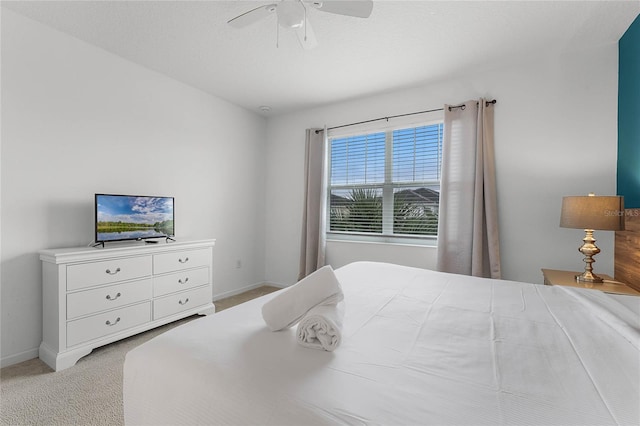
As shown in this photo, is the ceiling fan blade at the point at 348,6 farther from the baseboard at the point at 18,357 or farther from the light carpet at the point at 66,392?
the baseboard at the point at 18,357

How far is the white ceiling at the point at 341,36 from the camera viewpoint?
2014 millimetres

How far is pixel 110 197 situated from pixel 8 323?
3.71 ft

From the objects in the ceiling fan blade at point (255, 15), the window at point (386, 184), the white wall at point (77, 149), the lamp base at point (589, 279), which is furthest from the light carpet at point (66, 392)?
the lamp base at point (589, 279)

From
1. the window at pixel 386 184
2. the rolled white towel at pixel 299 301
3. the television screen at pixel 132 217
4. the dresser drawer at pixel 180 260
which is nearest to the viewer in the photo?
the rolled white towel at pixel 299 301

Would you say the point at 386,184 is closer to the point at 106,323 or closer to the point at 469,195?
the point at 469,195

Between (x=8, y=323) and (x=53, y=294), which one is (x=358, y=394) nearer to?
(x=53, y=294)

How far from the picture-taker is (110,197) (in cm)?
244

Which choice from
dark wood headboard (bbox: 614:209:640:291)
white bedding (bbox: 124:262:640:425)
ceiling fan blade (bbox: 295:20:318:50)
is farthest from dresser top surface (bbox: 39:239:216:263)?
dark wood headboard (bbox: 614:209:640:291)

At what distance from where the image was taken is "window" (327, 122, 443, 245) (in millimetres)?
3305

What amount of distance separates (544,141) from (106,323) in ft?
13.7

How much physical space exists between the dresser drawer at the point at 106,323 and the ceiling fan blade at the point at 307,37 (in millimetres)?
2526

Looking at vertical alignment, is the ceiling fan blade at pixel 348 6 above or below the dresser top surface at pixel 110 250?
above

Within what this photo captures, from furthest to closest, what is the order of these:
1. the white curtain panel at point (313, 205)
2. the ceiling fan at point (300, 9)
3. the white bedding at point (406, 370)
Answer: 1. the white curtain panel at point (313, 205)
2. the ceiling fan at point (300, 9)
3. the white bedding at point (406, 370)

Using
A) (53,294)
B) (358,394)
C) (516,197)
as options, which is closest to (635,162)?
(516,197)
